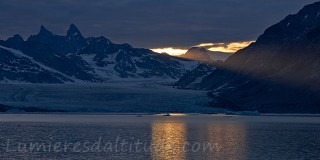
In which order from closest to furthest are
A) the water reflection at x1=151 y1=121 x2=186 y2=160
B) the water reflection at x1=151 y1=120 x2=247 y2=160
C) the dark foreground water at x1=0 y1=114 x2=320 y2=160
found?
the water reflection at x1=151 y1=121 x2=186 y2=160
the dark foreground water at x1=0 y1=114 x2=320 y2=160
the water reflection at x1=151 y1=120 x2=247 y2=160

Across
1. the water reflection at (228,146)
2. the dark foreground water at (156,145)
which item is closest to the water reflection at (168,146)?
the dark foreground water at (156,145)

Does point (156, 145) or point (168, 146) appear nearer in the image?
point (168, 146)

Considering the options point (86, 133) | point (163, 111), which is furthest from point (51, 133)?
point (163, 111)

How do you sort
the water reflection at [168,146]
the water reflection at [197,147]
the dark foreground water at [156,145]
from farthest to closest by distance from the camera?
the water reflection at [197,147], the dark foreground water at [156,145], the water reflection at [168,146]

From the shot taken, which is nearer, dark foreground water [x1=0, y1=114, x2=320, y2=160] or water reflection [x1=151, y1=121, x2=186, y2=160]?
water reflection [x1=151, y1=121, x2=186, y2=160]

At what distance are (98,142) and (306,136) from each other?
32416 mm

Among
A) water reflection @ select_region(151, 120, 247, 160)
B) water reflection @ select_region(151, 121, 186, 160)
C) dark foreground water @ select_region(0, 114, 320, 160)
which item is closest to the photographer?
water reflection @ select_region(151, 121, 186, 160)

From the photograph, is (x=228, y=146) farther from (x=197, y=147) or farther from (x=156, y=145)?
(x=156, y=145)

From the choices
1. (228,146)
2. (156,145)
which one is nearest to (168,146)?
(156,145)

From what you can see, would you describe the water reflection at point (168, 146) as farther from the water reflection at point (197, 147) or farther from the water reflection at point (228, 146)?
the water reflection at point (228, 146)

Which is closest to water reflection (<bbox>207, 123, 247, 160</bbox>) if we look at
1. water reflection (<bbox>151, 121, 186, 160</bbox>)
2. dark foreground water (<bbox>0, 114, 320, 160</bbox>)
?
dark foreground water (<bbox>0, 114, 320, 160</bbox>)

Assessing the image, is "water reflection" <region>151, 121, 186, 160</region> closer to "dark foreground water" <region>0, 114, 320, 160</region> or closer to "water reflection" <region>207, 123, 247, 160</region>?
"dark foreground water" <region>0, 114, 320, 160</region>

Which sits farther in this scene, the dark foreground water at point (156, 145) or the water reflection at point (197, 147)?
the water reflection at point (197, 147)

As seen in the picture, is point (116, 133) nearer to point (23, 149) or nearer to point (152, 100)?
point (23, 149)
